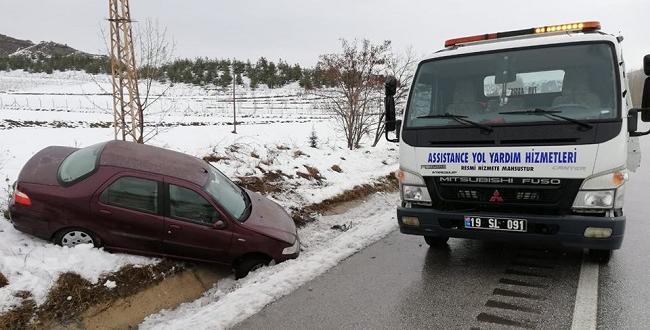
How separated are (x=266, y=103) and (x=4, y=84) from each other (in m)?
31.3

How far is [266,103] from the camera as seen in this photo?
51844mm

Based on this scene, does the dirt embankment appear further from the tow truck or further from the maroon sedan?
the tow truck

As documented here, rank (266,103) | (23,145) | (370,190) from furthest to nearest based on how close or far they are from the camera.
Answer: (266,103) → (23,145) → (370,190)

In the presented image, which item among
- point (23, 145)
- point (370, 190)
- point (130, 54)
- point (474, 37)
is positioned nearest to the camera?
point (474, 37)

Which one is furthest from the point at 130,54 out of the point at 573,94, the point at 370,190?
the point at 573,94

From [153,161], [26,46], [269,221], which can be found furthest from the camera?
[26,46]

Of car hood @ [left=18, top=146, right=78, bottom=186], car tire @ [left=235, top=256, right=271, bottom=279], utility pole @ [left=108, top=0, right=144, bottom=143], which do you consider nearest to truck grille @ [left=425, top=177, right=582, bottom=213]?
car tire @ [left=235, top=256, right=271, bottom=279]

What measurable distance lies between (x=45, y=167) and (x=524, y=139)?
542 centimetres

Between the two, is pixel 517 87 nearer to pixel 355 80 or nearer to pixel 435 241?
pixel 435 241

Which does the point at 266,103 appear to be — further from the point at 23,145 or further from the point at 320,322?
the point at 320,322

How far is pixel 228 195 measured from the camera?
6.12m

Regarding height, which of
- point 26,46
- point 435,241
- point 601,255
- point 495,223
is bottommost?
point 435,241

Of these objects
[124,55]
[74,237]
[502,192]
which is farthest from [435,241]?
[124,55]

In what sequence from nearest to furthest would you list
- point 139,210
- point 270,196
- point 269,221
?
point 139,210 < point 269,221 < point 270,196
